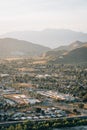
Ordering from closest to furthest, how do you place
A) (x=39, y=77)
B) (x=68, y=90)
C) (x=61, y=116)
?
(x=61, y=116)
(x=68, y=90)
(x=39, y=77)

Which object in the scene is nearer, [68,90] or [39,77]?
[68,90]

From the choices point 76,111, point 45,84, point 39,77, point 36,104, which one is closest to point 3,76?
point 39,77

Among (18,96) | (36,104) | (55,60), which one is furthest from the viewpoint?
(55,60)

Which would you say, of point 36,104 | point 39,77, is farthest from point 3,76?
point 36,104

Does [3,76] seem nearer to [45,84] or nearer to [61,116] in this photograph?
[45,84]

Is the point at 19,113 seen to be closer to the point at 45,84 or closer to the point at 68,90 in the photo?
the point at 68,90

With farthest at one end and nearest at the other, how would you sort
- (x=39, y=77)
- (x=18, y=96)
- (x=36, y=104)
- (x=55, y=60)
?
(x=55, y=60) < (x=39, y=77) < (x=18, y=96) < (x=36, y=104)
